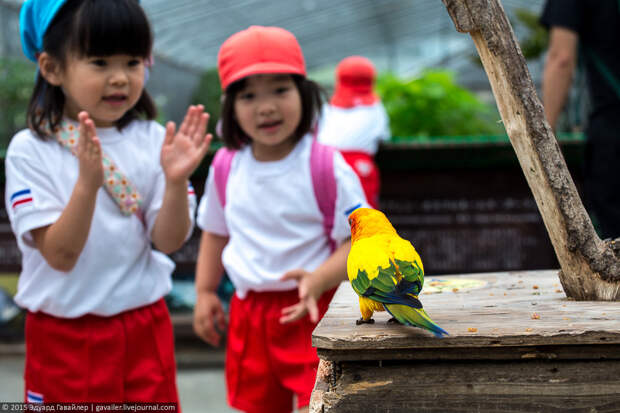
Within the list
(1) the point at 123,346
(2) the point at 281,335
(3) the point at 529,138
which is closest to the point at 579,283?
(3) the point at 529,138

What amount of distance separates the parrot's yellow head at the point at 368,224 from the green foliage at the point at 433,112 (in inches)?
181

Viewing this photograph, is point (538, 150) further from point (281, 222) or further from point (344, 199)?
point (281, 222)

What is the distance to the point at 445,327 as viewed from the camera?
1.01 metres

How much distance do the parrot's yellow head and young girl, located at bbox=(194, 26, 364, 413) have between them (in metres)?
0.80

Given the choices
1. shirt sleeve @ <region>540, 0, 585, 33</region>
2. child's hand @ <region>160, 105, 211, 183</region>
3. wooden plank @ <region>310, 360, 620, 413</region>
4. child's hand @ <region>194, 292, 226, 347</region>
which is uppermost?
shirt sleeve @ <region>540, 0, 585, 33</region>

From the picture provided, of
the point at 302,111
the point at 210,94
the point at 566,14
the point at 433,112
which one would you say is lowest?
the point at 210,94

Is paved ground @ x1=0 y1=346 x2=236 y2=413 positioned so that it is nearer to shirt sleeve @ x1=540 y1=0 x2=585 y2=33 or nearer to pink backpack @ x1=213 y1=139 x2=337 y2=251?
pink backpack @ x1=213 y1=139 x2=337 y2=251

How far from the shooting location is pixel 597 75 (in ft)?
8.29

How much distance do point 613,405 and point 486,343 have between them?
0.71 ft

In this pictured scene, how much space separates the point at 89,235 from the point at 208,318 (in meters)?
0.56

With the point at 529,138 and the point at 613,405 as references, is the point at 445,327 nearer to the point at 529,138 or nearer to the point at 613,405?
the point at 613,405

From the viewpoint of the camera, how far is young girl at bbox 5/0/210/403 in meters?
1.74

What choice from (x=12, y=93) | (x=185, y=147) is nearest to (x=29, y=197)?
(x=185, y=147)

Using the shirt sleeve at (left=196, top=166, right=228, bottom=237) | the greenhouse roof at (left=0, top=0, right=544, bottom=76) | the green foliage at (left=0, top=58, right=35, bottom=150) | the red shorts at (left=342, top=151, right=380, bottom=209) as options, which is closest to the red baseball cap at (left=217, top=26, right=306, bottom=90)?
the shirt sleeve at (left=196, top=166, right=228, bottom=237)
